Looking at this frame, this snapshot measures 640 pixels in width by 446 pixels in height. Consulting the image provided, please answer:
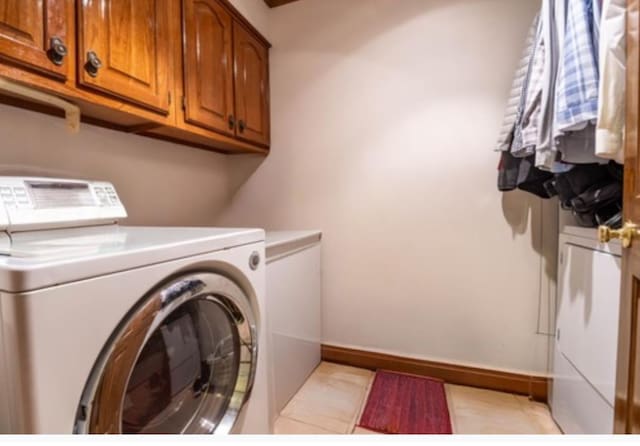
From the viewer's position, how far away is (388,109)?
5.50 ft

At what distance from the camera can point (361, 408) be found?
4.66ft

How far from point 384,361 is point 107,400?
4.88 ft

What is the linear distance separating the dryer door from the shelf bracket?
790 mm

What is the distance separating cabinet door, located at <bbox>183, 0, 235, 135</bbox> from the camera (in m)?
1.30

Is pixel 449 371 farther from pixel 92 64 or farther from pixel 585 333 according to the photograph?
pixel 92 64

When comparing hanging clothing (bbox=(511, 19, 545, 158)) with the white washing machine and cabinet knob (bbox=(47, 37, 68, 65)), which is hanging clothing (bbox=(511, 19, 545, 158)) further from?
cabinet knob (bbox=(47, 37, 68, 65))

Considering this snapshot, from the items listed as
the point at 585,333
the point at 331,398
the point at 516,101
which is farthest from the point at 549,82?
the point at 331,398

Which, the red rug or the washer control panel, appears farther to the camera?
the red rug

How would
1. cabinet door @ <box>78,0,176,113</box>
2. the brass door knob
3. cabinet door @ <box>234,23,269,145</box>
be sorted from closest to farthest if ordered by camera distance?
1. the brass door knob
2. cabinet door @ <box>78,0,176,113</box>
3. cabinet door @ <box>234,23,269,145</box>

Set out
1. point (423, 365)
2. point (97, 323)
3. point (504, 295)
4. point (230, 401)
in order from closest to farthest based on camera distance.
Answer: point (97, 323), point (230, 401), point (504, 295), point (423, 365)

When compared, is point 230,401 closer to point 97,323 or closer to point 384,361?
point 97,323

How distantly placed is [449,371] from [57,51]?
205 cm

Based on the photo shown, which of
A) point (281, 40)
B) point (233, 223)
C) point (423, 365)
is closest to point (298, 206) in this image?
point (233, 223)

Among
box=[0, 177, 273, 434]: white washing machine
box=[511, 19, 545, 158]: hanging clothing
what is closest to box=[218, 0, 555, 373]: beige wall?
box=[511, 19, 545, 158]: hanging clothing
